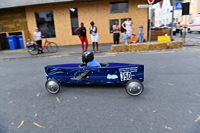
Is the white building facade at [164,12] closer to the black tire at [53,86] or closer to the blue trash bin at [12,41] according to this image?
the blue trash bin at [12,41]

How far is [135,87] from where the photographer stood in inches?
143

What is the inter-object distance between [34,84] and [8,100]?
3.62 ft

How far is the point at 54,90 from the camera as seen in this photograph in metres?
4.15

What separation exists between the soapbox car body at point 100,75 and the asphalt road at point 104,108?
0.24m

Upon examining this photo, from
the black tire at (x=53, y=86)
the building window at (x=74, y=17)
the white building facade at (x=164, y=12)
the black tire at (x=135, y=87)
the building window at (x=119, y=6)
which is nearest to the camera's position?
the black tire at (x=135, y=87)

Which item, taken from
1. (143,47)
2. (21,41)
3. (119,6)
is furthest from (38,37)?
(119,6)

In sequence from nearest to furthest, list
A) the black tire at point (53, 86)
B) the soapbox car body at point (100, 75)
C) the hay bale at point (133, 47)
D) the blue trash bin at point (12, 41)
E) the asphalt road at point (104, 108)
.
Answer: the asphalt road at point (104, 108), the soapbox car body at point (100, 75), the black tire at point (53, 86), the hay bale at point (133, 47), the blue trash bin at point (12, 41)

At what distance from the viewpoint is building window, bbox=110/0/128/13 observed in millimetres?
14283

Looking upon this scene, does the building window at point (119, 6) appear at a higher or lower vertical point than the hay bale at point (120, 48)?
higher

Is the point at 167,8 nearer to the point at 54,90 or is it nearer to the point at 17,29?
the point at 17,29

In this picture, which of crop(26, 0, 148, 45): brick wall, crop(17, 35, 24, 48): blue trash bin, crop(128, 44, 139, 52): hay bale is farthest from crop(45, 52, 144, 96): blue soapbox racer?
crop(17, 35, 24, 48): blue trash bin

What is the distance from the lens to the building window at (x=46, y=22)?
50.6 ft

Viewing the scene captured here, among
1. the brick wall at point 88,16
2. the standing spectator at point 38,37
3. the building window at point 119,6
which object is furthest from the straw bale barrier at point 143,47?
the building window at point 119,6

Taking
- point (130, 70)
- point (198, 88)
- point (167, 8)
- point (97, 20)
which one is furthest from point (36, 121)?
point (167, 8)
